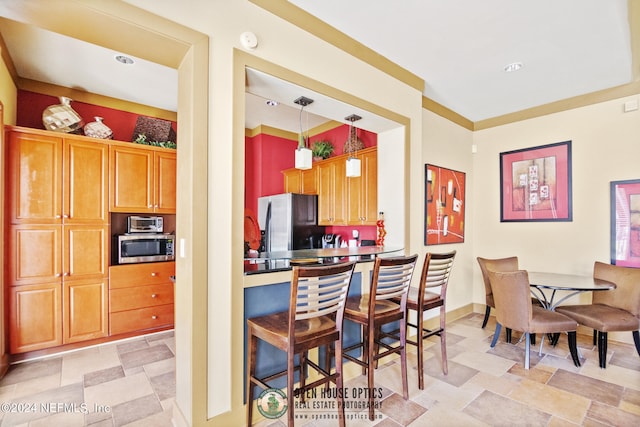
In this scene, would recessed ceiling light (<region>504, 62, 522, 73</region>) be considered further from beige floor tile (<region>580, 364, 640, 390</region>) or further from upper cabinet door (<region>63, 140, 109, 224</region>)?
upper cabinet door (<region>63, 140, 109, 224</region>)

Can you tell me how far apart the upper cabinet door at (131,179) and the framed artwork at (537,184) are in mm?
4657

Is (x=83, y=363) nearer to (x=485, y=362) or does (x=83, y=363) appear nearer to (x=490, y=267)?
(x=485, y=362)

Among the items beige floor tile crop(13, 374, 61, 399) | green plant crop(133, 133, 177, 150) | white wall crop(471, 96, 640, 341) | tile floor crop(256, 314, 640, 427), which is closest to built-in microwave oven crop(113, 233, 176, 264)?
green plant crop(133, 133, 177, 150)

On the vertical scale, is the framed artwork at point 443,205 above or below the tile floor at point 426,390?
above

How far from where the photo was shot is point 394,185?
3381 mm

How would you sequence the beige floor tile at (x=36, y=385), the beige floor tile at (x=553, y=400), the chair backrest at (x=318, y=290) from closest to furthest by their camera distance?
the chair backrest at (x=318, y=290) → the beige floor tile at (x=553, y=400) → the beige floor tile at (x=36, y=385)

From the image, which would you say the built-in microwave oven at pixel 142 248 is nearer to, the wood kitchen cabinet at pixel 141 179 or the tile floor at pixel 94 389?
the wood kitchen cabinet at pixel 141 179

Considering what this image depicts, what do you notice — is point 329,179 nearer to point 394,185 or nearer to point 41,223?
point 394,185

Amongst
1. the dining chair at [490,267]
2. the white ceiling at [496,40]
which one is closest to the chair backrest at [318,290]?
the white ceiling at [496,40]

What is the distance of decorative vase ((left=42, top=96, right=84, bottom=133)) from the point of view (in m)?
3.17

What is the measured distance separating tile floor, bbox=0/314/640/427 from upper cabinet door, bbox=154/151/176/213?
1578mm

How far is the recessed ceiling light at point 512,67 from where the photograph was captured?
120 inches

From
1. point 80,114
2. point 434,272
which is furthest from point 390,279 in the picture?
point 80,114

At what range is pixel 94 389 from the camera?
2.47 metres
